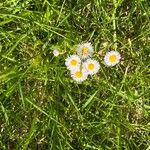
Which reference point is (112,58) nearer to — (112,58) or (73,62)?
(112,58)

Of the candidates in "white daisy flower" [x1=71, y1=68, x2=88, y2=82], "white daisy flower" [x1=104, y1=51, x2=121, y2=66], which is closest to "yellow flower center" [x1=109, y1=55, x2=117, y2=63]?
"white daisy flower" [x1=104, y1=51, x2=121, y2=66]

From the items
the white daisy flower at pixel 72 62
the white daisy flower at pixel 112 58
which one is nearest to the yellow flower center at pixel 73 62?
the white daisy flower at pixel 72 62

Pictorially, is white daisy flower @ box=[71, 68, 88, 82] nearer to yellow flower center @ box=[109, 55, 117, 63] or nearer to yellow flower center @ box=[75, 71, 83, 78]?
yellow flower center @ box=[75, 71, 83, 78]

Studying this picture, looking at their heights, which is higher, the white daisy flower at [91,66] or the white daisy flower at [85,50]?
the white daisy flower at [85,50]

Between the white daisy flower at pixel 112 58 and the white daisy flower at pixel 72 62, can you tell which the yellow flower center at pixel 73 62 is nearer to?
the white daisy flower at pixel 72 62

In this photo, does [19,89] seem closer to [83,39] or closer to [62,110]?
[62,110]
